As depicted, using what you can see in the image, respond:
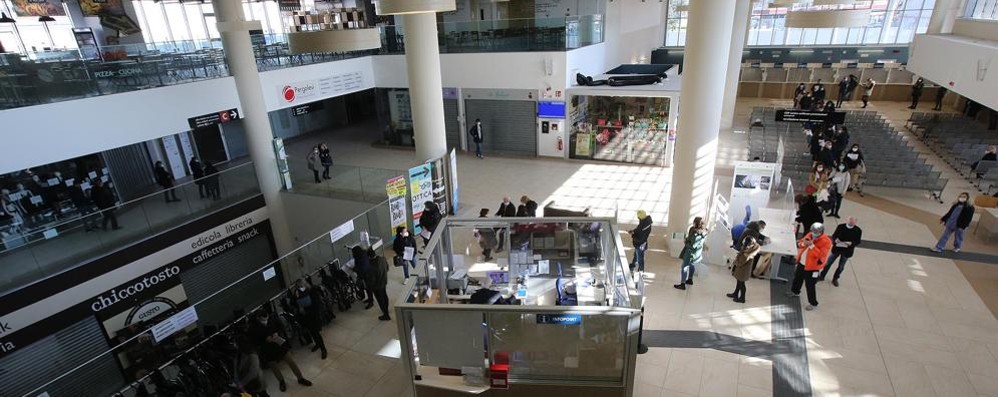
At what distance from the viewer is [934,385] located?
6.12 metres

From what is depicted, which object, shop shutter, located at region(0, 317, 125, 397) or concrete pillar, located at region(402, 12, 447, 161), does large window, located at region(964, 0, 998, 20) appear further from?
shop shutter, located at region(0, 317, 125, 397)

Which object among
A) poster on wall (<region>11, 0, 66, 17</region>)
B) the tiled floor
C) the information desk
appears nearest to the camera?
the tiled floor

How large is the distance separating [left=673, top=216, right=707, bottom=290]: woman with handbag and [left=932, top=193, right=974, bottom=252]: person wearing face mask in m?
4.87

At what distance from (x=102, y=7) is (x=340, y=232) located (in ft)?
46.9

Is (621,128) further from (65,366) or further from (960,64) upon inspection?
(65,366)

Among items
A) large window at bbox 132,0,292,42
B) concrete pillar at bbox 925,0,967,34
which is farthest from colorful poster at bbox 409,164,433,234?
concrete pillar at bbox 925,0,967,34

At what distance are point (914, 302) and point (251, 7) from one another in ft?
75.2

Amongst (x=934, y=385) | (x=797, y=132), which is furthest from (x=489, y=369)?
(x=797, y=132)

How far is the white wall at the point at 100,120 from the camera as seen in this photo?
9.22 metres

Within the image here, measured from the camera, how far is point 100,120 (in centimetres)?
1033

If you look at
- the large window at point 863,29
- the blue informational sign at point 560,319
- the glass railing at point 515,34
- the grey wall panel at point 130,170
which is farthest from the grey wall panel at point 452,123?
the blue informational sign at point 560,319

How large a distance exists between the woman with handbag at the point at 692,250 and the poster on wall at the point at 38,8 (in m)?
19.4

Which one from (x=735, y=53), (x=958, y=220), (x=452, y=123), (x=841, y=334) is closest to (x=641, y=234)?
(x=841, y=334)

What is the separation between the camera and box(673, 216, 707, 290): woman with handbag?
26.6ft
